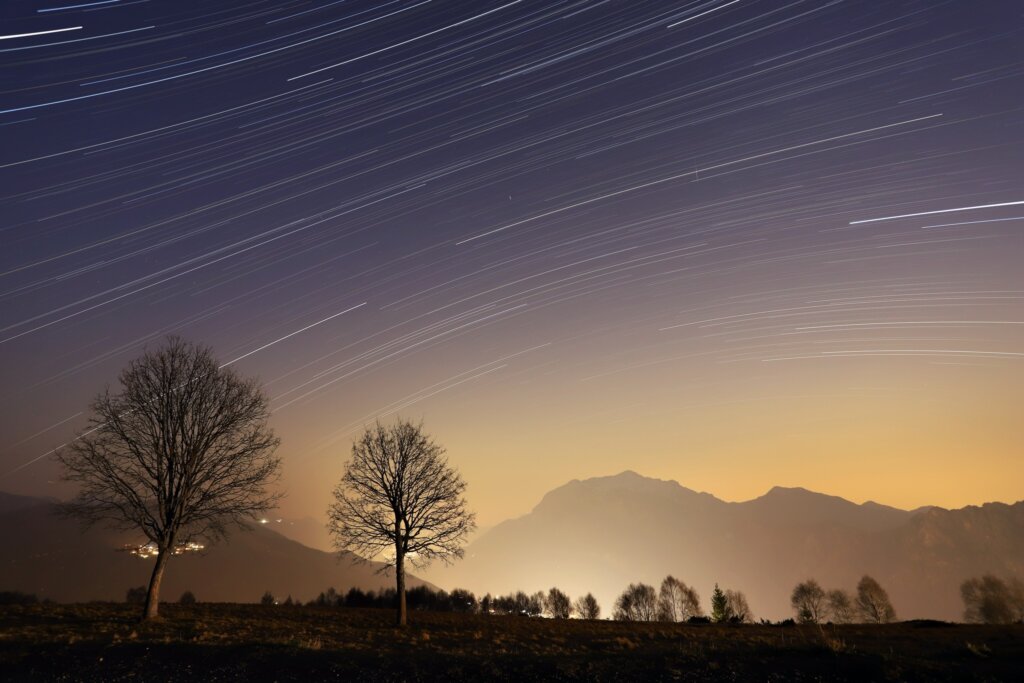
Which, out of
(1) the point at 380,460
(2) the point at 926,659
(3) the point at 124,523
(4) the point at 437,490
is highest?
(1) the point at 380,460

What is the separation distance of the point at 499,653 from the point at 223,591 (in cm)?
17680

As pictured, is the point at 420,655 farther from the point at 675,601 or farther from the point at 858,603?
the point at 858,603

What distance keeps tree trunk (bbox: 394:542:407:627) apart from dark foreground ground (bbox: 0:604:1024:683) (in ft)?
7.62

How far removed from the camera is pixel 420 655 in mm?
14336

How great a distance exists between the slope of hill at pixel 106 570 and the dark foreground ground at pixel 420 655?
369ft

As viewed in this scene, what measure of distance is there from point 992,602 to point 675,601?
65.0 metres

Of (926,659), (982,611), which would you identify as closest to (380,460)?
(926,659)

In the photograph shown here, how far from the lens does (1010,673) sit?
1216cm

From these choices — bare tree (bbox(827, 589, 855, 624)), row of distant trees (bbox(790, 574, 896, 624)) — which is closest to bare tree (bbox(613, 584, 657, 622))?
row of distant trees (bbox(790, 574, 896, 624))

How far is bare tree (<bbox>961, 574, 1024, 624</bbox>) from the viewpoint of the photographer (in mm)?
99713

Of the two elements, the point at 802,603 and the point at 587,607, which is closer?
the point at 587,607

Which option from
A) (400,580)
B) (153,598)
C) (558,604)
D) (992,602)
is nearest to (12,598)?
(153,598)

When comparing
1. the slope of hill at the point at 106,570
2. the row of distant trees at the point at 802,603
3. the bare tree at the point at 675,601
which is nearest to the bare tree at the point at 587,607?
the row of distant trees at the point at 802,603

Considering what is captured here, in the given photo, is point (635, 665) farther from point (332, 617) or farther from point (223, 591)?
point (223, 591)
